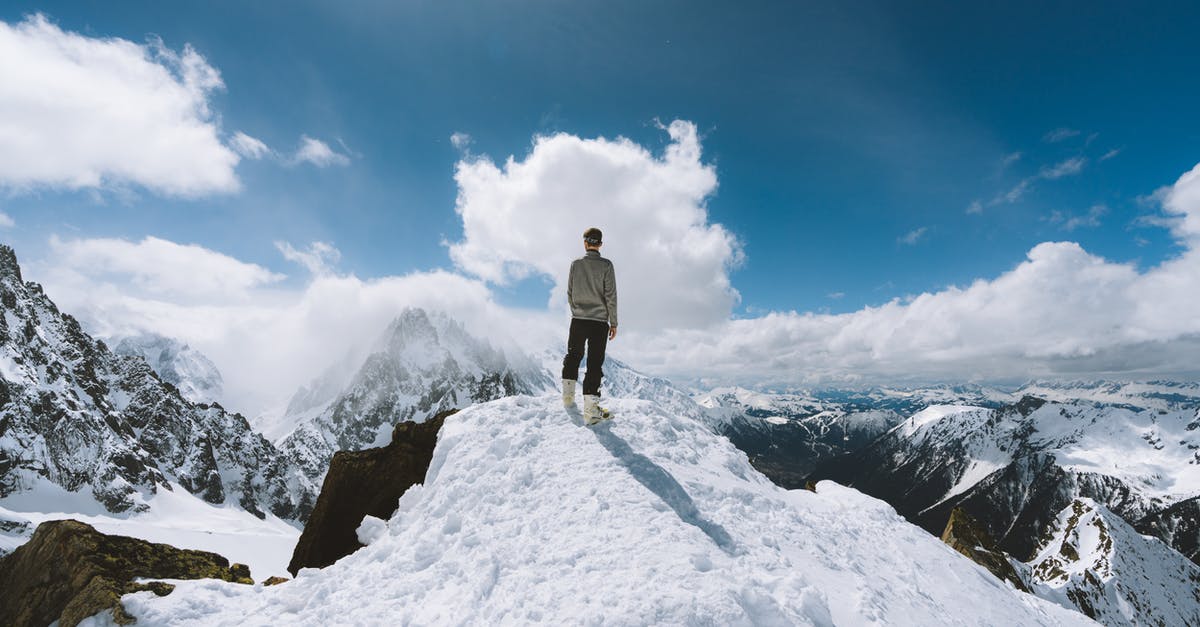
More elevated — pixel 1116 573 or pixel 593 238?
pixel 593 238

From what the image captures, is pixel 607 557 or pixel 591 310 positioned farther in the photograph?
pixel 591 310

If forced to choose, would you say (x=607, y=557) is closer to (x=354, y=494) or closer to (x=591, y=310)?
(x=591, y=310)

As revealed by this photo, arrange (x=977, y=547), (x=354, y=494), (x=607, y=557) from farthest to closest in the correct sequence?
(x=977, y=547), (x=354, y=494), (x=607, y=557)

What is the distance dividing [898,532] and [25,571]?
19.3m

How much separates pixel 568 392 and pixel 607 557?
21.3 feet

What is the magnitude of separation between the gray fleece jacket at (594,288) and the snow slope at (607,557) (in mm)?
2924

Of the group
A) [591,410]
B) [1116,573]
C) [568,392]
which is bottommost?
[1116,573]

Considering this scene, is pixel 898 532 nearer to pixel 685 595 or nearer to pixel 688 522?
pixel 688 522

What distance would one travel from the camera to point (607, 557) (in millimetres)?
7367

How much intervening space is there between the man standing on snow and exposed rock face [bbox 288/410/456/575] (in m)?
5.17

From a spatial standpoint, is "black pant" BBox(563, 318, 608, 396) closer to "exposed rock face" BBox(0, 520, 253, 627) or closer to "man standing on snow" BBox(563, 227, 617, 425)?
"man standing on snow" BBox(563, 227, 617, 425)

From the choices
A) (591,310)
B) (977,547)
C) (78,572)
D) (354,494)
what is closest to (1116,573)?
(977,547)

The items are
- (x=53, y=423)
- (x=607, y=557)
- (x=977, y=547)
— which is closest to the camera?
(x=607, y=557)

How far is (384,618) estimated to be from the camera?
7.22 meters
